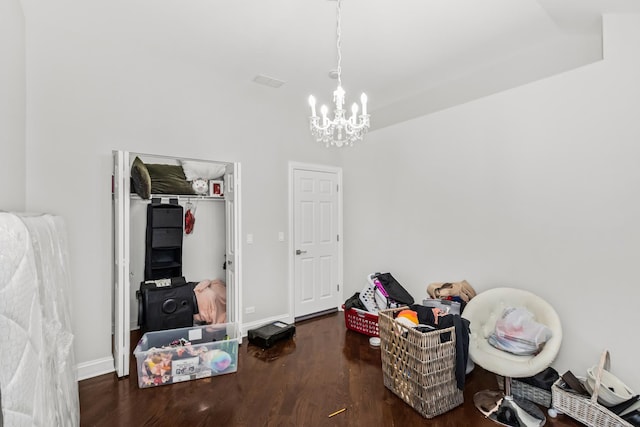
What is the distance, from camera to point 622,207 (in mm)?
2238

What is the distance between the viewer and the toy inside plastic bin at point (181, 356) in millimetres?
2566

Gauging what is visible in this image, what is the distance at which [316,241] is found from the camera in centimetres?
439

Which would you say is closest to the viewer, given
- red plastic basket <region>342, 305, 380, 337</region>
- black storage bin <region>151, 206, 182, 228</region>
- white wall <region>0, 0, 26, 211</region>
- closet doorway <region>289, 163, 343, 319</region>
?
white wall <region>0, 0, 26, 211</region>

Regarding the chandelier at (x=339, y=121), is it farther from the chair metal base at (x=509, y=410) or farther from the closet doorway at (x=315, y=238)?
the chair metal base at (x=509, y=410)

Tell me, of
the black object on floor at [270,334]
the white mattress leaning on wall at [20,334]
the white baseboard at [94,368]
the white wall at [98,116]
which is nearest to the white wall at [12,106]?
the white wall at [98,116]

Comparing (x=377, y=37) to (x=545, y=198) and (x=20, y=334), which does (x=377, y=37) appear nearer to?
(x=545, y=198)

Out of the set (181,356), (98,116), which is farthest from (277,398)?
(98,116)

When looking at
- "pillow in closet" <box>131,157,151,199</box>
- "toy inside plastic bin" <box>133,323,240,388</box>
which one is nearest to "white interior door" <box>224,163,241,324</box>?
"toy inside plastic bin" <box>133,323,240,388</box>

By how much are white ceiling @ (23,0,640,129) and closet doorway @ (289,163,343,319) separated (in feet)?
4.21

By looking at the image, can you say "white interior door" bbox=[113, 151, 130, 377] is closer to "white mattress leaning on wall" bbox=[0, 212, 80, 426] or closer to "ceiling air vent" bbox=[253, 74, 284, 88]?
"ceiling air vent" bbox=[253, 74, 284, 88]

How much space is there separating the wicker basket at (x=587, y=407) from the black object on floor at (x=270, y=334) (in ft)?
7.97

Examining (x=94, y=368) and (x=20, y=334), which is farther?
(x=94, y=368)

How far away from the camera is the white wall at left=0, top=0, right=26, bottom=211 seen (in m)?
1.84

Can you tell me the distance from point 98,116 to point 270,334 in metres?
2.67
